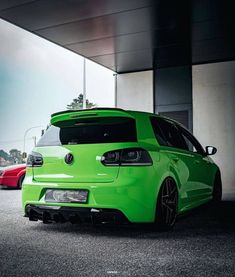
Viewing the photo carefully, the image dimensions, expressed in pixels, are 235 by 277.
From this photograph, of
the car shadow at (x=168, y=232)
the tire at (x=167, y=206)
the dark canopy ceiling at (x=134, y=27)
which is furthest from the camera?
the dark canopy ceiling at (x=134, y=27)

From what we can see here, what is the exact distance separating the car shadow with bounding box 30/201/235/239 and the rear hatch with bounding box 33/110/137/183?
2.51 feet

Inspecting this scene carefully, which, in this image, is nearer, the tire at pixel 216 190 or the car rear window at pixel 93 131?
the car rear window at pixel 93 131

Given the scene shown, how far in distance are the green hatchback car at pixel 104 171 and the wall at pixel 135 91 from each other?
7852mm

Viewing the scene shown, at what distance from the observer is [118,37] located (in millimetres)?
9773

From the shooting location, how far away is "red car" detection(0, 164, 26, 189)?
12289mm

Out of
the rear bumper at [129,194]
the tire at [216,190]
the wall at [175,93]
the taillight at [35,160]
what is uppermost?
the wall at [175,93]

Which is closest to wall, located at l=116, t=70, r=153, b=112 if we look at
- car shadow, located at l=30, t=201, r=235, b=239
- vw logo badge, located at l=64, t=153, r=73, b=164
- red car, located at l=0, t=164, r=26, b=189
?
red car, located at l=0, t=164, r=26, b=189

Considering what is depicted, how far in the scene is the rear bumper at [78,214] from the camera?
4.53m

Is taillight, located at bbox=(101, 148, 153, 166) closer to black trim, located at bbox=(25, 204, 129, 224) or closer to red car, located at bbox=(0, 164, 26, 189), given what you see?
black trim, located at bbox=(25, 204, 129, 224)

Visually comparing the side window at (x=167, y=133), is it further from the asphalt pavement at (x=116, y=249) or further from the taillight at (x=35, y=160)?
the taillight at (x=35, y=160)

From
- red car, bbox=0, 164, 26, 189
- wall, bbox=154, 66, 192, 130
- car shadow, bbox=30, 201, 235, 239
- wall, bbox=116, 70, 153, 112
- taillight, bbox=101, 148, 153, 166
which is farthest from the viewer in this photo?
wall, bbox=116, 70, 153, 112

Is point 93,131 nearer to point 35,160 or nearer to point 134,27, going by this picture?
point 35,160

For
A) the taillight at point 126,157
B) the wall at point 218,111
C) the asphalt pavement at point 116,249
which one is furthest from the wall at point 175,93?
the taillight at point 126,157

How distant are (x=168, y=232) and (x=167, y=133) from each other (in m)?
1.40
